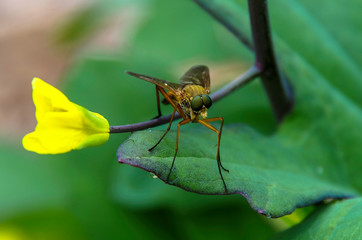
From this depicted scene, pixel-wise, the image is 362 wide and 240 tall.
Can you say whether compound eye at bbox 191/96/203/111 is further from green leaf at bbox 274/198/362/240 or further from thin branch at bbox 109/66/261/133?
green leaf at bbox 274/198/362/240

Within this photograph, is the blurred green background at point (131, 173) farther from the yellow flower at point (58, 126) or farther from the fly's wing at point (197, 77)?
the yellow flower at point (58, 126)

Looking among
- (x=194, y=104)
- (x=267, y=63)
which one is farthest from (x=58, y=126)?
(x=267, y=63)

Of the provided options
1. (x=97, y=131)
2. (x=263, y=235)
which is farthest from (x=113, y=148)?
(x=97, y=131)

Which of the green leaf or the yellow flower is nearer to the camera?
the yellow flower

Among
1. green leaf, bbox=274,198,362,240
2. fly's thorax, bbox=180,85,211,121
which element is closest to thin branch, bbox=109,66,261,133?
fly's thorax, bbox=180,85,211,121

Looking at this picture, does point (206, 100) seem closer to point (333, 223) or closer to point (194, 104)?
point (194, 104)

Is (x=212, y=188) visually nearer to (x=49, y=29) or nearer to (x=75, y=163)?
(x=75, y=163)
